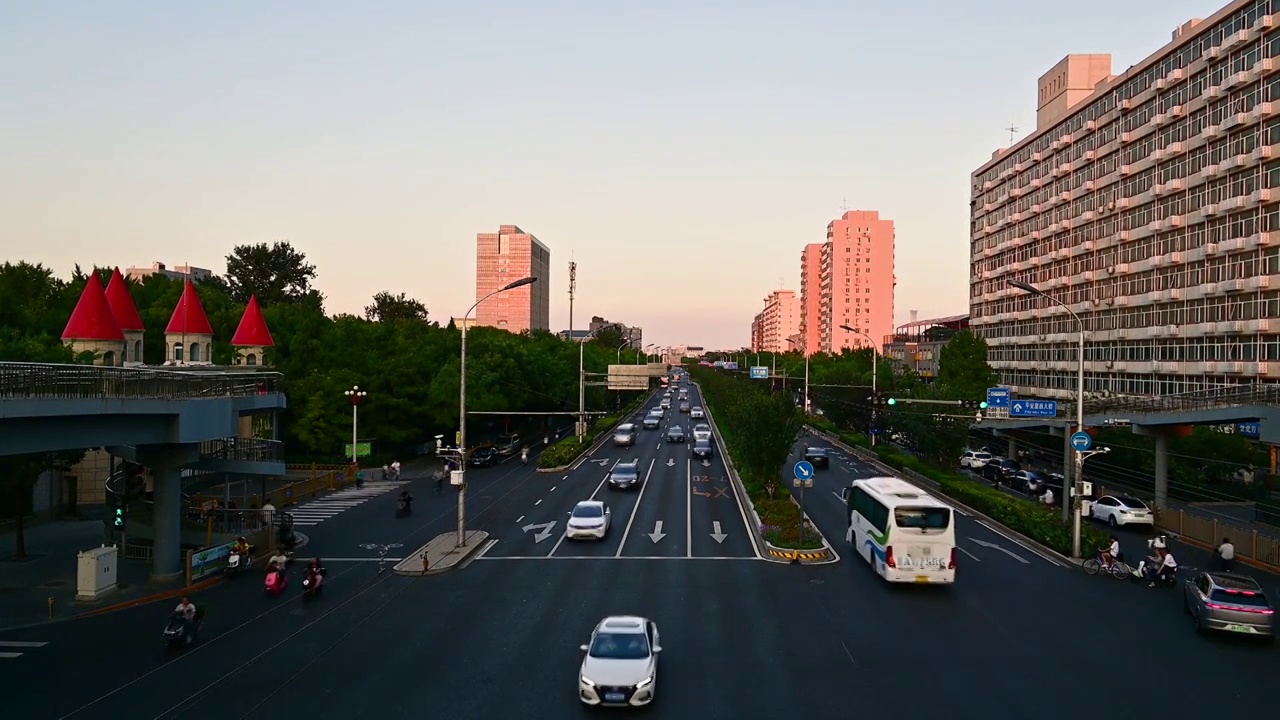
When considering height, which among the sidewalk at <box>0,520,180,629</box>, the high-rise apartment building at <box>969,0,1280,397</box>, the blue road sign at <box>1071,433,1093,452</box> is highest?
the high-rise apartment building at <box>969,0,1280,397</box>

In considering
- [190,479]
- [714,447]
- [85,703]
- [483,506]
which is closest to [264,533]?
[190,479]

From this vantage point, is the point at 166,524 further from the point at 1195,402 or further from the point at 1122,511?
the point at 1195,402

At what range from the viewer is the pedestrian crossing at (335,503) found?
130 ft

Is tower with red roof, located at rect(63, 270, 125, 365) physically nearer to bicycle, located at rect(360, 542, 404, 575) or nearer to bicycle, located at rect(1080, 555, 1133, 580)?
bicycle, located at rect(360, 542, 404, 575)

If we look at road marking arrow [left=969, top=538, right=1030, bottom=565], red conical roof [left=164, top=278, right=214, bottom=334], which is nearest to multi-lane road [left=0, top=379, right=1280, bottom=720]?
road marking arrow [left=969, top=538, right=1030, bottom=565]

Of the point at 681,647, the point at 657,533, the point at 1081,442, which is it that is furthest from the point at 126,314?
the point at 1081,442

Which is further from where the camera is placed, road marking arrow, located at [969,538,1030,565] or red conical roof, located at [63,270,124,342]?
red conical roof, located at [63,270,124,342]

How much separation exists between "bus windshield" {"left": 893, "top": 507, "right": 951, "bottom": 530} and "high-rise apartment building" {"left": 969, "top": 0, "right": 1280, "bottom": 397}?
848 inches

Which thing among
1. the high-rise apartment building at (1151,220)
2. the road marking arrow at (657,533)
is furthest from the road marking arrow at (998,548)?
the high-rise apartment building at (1151,220)

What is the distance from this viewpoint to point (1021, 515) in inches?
1371

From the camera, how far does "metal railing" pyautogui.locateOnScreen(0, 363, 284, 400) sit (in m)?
20.2

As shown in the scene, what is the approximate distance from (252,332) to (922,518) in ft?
128

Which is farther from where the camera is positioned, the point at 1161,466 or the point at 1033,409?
the point at 1161,466

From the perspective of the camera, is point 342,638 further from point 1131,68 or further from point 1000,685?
point 1131,68
